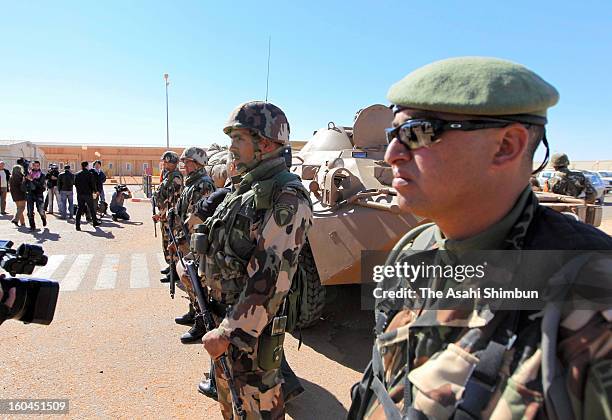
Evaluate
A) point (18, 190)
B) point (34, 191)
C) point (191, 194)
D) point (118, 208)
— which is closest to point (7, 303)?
point (191, 194)

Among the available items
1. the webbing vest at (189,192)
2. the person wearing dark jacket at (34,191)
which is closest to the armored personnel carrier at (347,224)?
the webbing vest at (189,192)

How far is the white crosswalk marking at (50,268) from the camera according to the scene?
7355 millimetres

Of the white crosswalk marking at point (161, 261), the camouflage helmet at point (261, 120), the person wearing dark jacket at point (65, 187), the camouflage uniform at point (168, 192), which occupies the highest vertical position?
the camouflage helmet at point (261, 120)

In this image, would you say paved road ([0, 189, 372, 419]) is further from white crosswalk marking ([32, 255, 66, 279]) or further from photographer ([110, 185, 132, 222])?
photographer ([110, 185, 132, 222])

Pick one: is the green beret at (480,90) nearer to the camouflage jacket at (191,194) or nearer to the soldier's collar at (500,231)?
the soldier's collar at (500,231)

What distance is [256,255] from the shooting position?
2344 millimetres

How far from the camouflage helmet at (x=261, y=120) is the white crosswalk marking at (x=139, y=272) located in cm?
498

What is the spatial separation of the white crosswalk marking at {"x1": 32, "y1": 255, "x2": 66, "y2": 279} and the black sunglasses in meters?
7.48

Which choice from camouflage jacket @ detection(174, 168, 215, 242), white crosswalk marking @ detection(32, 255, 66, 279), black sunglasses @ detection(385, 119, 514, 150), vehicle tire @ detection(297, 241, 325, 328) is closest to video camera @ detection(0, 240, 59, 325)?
black sunglasses @ detection(385, 119, 514, 150)

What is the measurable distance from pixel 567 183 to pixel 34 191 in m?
12.8

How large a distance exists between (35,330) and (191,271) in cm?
309

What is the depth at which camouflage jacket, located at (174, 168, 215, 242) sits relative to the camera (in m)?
5.65

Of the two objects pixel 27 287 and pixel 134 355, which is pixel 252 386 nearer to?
pixel 27 287

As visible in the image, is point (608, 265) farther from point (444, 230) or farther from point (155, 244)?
point (155, 244)
